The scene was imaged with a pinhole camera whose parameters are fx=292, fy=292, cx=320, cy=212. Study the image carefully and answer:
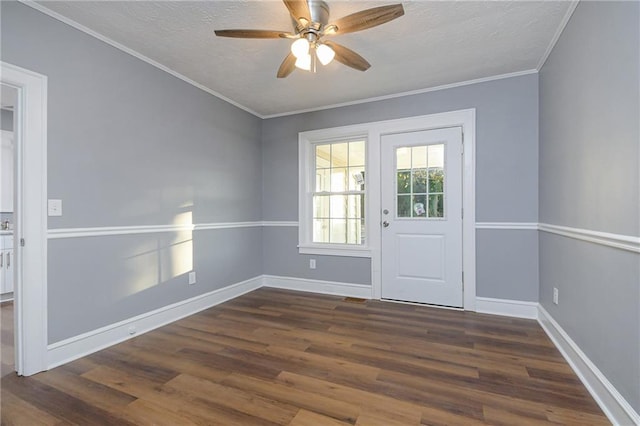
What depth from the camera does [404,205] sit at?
3.39 m

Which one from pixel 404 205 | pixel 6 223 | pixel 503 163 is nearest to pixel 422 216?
pixel 404 205

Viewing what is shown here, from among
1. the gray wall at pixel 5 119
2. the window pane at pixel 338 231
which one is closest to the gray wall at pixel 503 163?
the window pane at pixel 338 231

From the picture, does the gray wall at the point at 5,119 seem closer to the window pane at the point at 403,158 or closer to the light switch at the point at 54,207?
the light switch at the point at 54,207

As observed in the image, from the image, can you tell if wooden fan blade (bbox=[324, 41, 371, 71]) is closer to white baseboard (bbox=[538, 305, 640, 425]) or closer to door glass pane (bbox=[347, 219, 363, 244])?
door glass pane (bbox=[347, 219, 363, 244])

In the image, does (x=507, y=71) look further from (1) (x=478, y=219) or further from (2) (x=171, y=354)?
(2) (x=171, y=354)

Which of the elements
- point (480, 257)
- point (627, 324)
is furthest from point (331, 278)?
point (627, 324)

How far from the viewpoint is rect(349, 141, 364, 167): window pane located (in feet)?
12.2

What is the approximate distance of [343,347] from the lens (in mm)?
2262

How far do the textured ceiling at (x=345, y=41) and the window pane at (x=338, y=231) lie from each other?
1.60 meters

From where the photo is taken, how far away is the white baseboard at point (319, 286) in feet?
11.8

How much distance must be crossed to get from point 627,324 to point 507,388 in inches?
27.8

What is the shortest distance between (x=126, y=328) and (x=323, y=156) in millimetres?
2860

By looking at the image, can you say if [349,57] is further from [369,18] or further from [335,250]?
[335,250]

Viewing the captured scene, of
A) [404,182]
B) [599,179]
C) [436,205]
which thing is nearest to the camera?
[599,179]
